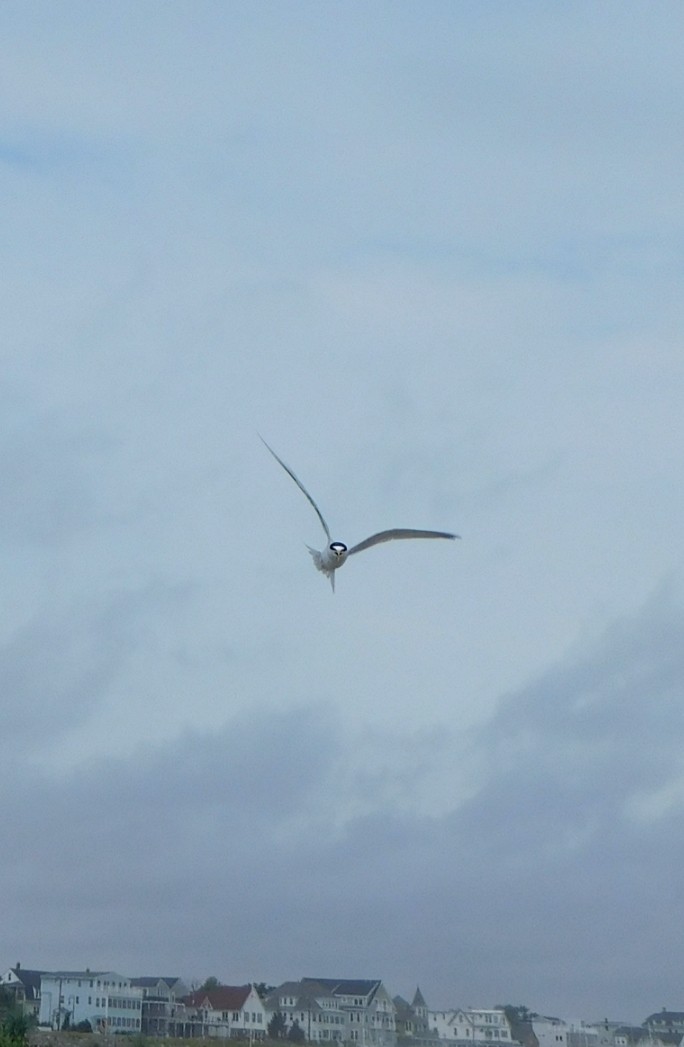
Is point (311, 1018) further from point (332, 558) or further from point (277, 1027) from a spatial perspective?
point (332, 558)

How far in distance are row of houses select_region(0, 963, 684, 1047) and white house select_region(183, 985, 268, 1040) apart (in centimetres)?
9

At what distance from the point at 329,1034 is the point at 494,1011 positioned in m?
14.7

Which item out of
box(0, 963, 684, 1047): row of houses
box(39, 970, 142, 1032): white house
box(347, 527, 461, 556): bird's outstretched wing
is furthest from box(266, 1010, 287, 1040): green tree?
box(347, 527, 461, 556): bird's outstretched wing

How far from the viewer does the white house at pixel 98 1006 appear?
619 ft

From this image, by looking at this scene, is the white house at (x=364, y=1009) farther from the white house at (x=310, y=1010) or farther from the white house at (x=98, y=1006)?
the white house at (x=98, y=1006)

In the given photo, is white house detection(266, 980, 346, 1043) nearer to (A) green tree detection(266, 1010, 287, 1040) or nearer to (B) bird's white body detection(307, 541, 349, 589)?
(A) green tree detection(266, 1010, 287, 1040)

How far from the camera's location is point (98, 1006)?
196500mm

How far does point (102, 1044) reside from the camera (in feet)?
492

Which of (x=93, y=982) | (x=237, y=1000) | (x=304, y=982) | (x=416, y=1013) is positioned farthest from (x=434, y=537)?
(x=93, y=982)

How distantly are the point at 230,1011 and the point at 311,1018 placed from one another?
60.1 feet

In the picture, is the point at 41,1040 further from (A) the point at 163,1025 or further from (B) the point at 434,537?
(B) the point at 434,537

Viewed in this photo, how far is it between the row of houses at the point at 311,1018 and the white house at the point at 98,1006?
3.9 inches

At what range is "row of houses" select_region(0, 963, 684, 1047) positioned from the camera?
479 ft

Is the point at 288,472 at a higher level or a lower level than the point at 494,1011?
higher
